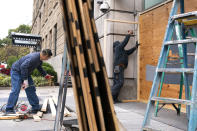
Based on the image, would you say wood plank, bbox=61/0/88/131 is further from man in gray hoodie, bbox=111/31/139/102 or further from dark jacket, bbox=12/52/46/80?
man in gray hoodie, bbox=111/31/139/102

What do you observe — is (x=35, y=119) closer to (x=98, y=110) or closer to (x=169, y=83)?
(x=98, y=110)

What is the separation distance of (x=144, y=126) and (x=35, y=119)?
256 cm

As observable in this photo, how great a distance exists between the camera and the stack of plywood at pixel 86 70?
6.11 ft

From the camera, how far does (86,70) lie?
1.91m

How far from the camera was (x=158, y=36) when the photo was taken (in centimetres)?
561

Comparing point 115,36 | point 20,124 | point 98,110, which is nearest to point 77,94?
point 98,110

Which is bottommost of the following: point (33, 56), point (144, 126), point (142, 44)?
point (144, 126)

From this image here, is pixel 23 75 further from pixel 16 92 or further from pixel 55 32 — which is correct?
pixel 55 32

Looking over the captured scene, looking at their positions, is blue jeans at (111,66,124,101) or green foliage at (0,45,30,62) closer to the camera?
blue jeans at (111,66,124,101)

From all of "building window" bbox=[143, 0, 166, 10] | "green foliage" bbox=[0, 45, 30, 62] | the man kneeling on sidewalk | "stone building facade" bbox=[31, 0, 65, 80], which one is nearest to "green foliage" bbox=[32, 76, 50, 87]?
"stone building facade" bbox=[31, 0, 65, 80]

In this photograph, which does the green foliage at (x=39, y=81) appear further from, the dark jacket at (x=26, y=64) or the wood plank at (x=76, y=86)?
the wood plank at (x=76, y=86)

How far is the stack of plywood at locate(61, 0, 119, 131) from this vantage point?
6.11ft

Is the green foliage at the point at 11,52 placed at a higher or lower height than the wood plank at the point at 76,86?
higher

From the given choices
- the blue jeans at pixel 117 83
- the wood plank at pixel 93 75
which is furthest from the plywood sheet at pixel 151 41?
the wood plank at pixel 93 75
